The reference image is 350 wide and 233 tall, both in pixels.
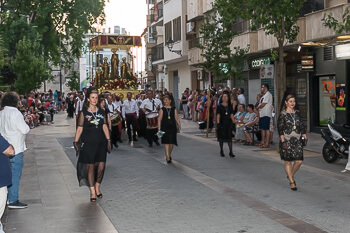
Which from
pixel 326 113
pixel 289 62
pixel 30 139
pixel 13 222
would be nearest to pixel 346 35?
pixel 326 113

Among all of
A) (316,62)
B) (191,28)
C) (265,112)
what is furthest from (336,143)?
(191,28)

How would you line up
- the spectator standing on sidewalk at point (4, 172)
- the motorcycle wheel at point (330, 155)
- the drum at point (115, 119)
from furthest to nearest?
the drum at point (115, 119) < the motorcycle wheel at point (330, 155) < the spectator standing on sidewalk at point (4, 172)

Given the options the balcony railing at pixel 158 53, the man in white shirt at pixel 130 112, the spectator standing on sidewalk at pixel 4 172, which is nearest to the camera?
the spectator standing on sidewalk at pixel 4 172

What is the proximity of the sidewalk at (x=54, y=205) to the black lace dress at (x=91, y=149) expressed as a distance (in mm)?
392

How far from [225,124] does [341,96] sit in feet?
26.2

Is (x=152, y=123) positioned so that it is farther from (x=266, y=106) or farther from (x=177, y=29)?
(x=177, y=29)

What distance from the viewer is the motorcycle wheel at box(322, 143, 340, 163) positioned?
14.2 meters

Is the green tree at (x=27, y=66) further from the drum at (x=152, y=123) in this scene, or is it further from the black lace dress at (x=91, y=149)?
the black lace dress at (x=91, y=149)

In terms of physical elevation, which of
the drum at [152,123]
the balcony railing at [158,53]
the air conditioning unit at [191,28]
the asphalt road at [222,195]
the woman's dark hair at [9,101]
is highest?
the air conditioning unit at [191,28]

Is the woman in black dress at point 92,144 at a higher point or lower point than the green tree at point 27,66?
lower

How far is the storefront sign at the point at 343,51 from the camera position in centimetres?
1954

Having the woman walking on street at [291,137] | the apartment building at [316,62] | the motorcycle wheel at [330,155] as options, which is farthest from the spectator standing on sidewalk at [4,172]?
the apartment building at [316,62]

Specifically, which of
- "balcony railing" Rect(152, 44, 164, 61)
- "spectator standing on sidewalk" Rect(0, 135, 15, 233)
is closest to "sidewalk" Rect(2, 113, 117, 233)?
"spectator standing on sidewalk" Rect(0, 135, 15, 233)

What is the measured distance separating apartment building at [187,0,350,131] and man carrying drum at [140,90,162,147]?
4.30 meters
